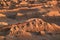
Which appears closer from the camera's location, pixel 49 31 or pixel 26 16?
pixel 49 31

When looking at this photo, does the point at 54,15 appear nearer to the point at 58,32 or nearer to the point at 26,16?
the point at 26,16

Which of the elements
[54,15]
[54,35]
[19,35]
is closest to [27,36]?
[19,35]

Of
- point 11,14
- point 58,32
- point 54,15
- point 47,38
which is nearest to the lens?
point 47,38

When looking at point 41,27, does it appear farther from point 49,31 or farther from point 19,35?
point 19,35

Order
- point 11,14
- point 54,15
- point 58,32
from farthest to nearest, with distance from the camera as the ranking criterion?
point 11,14
point 54,15
point 58,32

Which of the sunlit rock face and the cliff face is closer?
the cliff face

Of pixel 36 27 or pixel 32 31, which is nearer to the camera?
pixel 32 31

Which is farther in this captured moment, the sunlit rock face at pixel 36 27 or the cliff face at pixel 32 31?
the sunlit rock face at pixel 36 27

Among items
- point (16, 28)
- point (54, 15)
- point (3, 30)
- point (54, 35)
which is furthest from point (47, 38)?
point (54, 15)

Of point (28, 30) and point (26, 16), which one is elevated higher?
point (28, 30)
